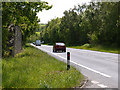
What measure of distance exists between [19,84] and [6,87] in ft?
1.35

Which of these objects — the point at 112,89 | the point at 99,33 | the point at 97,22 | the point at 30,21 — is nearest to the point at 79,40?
the point at 97,22

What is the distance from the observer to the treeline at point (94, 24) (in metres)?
45.5

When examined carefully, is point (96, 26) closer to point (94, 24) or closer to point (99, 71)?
point (94, 24)

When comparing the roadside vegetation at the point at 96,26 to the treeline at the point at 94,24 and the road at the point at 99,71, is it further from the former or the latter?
the road at the point at 99,71

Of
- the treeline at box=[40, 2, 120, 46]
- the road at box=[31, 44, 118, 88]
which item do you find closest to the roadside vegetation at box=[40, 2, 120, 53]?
the treeline at box=[40, 2, 120, 46]

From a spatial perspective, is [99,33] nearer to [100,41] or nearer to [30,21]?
[100,41]

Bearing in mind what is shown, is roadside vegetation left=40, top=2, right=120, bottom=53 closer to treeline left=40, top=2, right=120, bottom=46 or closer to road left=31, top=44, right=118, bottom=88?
treeline left=40, top=2, right=120, bottom=46

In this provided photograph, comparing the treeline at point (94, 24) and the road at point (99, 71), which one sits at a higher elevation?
the treeline at point (94, 24)

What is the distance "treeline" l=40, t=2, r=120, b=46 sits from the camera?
4547 centimetres

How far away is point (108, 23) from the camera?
152 ft

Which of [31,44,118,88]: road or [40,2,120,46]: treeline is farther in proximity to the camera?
[40,2,120,46]: treeline

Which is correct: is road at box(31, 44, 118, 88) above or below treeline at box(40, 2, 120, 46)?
below

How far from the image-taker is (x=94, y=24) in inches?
2264

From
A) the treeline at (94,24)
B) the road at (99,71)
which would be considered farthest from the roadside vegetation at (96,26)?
the road at (99,71)
